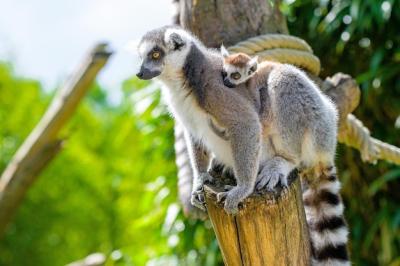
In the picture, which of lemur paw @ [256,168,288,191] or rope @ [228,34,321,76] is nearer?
lemur paw @ [256,168,288,191]

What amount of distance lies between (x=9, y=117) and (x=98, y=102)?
686 centimetres

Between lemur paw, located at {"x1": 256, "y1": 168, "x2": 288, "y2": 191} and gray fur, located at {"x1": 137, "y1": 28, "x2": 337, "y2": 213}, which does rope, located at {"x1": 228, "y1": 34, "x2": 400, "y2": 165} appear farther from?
lemur paw, located at {"x1": 256, "y1": 168, "x2": 288, "y2": 191}

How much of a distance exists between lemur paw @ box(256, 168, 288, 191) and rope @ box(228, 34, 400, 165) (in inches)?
32.9

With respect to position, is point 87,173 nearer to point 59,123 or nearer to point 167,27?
point 59,123

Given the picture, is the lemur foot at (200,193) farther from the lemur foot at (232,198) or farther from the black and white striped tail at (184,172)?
the black and white striped tail at (184,172)

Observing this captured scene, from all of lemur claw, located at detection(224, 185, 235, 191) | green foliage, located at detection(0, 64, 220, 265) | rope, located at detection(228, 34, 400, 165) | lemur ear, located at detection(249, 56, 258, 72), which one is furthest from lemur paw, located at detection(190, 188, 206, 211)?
green foliage, located at detection(0, 64, 220, 265)

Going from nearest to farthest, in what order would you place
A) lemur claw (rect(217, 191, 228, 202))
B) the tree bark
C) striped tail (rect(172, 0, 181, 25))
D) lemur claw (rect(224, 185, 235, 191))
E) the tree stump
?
the tree stump < lemur claw (rect(217, 191, 228, 202)) < lemur claw (rect(224, 185, 235, 191)) < striped tail (rect(172, 0, 181, 25)) < the tree bark

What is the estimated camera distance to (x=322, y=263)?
3107 mm

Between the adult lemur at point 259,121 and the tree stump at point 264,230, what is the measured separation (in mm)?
228

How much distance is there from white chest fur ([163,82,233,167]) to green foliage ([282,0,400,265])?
3143 millimetres

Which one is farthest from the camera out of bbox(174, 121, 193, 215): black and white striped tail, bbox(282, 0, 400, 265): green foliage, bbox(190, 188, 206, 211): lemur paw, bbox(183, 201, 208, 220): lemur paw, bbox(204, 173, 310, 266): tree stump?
bbox(282, 0, 400, 265): green foliage

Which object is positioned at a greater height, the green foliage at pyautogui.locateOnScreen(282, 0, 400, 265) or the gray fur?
the gray fur

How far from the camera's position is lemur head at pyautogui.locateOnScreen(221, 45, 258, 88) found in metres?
3.12

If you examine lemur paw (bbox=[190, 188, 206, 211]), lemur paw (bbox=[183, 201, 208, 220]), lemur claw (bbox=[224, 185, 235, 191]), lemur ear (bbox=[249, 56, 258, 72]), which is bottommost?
lemur paw (bbox=[183, 201, 208, 220])
